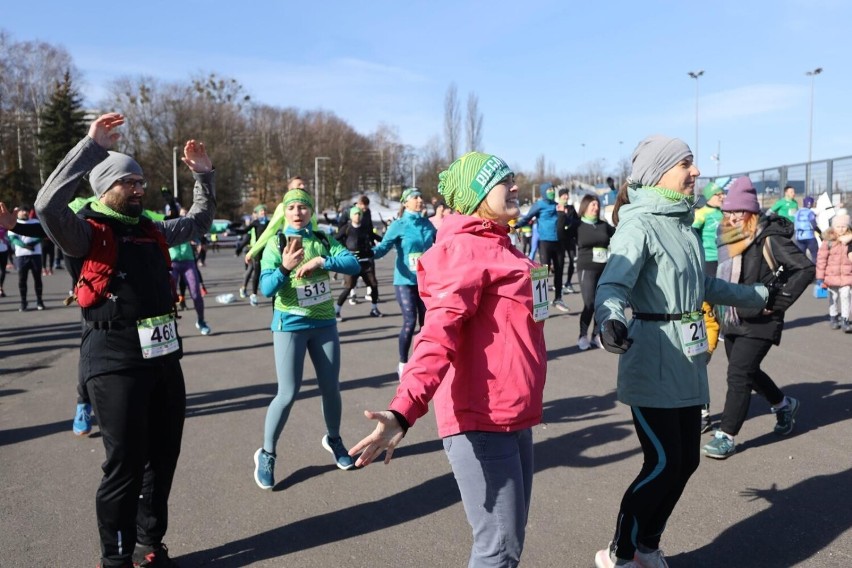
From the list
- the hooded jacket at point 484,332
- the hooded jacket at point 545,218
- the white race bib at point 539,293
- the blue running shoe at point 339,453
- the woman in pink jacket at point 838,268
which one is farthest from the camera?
the hooded jacket at point 545,218

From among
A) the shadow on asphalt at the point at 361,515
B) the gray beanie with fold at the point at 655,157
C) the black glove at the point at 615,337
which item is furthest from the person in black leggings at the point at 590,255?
the black glove at the point at 615,337

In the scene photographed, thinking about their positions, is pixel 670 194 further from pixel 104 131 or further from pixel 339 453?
pixel 339 453

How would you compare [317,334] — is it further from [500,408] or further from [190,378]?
[190,378]

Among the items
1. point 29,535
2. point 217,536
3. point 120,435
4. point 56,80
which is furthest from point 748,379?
point 56,80

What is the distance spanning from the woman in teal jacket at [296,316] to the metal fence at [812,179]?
17.1 meters

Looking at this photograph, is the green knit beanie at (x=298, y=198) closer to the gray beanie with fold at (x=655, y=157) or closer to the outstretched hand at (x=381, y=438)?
the gray beanie with fold at (x=655, y=157)

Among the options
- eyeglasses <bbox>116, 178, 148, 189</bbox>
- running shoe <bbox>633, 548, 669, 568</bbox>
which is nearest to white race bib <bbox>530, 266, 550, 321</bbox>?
running shoe <bbox>633, 548, 669, 568</bbox>

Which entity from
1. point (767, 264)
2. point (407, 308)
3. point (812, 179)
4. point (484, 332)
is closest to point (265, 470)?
point (484, 332)

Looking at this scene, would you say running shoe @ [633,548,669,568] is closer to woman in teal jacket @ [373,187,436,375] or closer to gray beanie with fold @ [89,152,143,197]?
gray beanie with fold @ [89,152,143,197]

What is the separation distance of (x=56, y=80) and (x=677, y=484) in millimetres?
62908

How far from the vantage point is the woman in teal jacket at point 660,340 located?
3.17 m

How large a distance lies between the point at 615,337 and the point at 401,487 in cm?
241

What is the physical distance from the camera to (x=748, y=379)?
5027 millimetres

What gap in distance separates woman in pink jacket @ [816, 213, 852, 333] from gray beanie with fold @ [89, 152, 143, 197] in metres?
10.3
